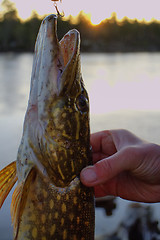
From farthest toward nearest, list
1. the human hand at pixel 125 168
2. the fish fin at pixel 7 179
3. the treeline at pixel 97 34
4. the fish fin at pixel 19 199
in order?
the treeline at pixel 97 34, the human hand at pixel 125 168, the fish fin at pixel 7 179, the fish fin at pixel 19 199

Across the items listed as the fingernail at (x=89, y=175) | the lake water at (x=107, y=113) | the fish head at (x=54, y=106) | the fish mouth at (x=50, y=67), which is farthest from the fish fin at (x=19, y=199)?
the lake water at (x=107, y=113)

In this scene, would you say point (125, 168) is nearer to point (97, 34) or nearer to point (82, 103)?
point (82, 103)

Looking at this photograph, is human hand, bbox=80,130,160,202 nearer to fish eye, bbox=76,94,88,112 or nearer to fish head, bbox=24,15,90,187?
fish head, bbox=24,15,90,187

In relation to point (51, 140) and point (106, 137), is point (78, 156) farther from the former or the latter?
point (106, 137)

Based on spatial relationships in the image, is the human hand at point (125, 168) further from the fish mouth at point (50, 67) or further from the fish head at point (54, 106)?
the fish mouth at point (50, 67)

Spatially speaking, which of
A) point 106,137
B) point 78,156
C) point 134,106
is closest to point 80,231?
point 78,156

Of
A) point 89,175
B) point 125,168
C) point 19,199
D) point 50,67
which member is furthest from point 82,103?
point 19,199

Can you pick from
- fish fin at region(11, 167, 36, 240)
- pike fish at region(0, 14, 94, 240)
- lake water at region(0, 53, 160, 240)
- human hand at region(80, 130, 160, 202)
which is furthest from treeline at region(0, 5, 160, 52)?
fish fin at region(11, 167, 36, 240)
